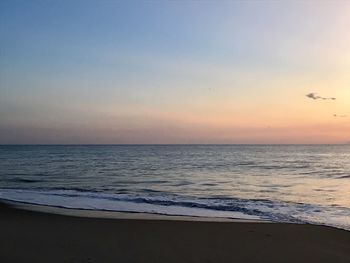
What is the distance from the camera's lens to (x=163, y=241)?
923 centimetres

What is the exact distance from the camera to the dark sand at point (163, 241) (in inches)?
308

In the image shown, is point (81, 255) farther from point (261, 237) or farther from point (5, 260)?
point (261, 237)

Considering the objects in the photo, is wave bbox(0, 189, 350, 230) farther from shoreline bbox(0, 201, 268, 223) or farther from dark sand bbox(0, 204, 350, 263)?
dark sand bbox(0, 204, 350, 263)

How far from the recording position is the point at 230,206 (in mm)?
16328

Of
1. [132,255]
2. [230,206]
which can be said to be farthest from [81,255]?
[230,206]

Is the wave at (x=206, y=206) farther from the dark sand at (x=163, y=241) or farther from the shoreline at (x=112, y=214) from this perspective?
the dark sand at (x=163, y=241)

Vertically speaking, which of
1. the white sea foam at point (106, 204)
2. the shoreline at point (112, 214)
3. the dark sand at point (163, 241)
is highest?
the dark sand at point (163, 241)

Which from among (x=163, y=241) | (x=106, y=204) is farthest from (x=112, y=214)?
(x=163, y=241)

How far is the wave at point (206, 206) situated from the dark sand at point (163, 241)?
2437 millimetres

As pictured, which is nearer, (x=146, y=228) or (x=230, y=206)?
(x=146, y=228)

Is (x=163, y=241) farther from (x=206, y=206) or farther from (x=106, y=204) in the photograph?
(x=106, y=204)

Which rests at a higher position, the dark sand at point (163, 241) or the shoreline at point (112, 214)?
the dark sand at point (163, 241)

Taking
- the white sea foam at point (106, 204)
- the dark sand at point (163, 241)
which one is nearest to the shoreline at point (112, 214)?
the white sea foam at point (106, 204)

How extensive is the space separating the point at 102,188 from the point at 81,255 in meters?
16.6
